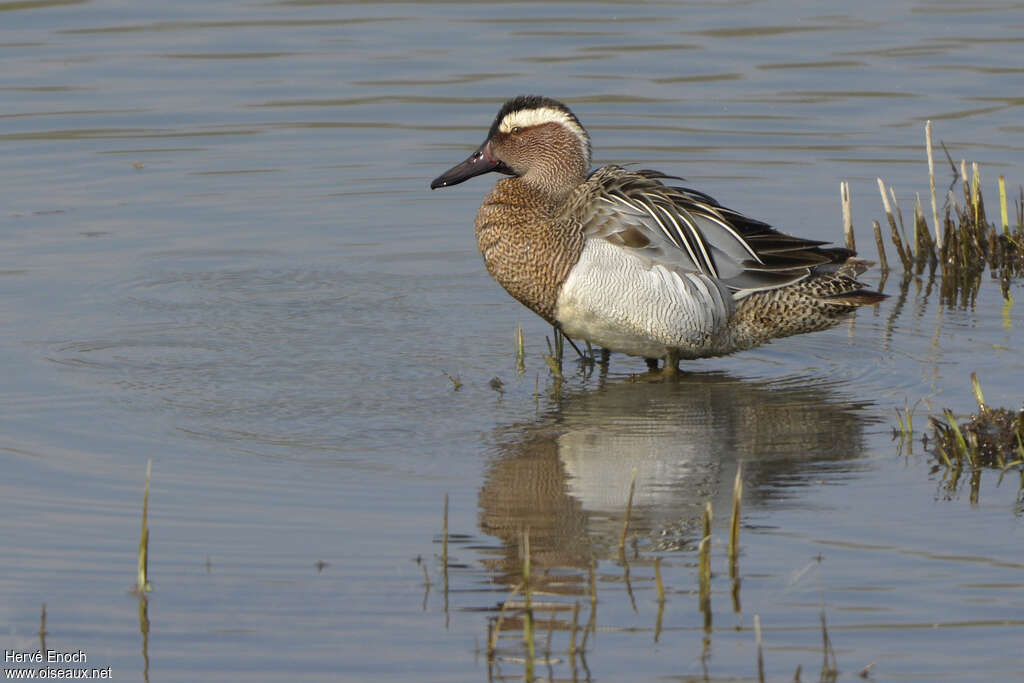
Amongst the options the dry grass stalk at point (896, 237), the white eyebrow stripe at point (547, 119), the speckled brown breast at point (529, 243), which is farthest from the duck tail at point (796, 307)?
the dry grass stalk at point (896, 237)

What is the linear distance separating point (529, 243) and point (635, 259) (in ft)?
1.54

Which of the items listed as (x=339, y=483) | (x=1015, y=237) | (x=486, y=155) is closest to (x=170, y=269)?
(x=486, y=155)

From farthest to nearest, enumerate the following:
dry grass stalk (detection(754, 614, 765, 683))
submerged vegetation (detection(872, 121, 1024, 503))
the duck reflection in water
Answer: submerged vegetation (detection(872, 121, 1024, 503)) → the duck reflection in water → dry grass stalk (detection(754, 614, 765, 683))

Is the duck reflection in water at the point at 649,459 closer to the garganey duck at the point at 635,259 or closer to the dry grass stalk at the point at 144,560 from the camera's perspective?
the garganey duck at the point at 635,259

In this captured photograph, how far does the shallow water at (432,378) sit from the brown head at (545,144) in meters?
0.78

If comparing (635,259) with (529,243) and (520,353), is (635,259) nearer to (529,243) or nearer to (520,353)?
(529,243)

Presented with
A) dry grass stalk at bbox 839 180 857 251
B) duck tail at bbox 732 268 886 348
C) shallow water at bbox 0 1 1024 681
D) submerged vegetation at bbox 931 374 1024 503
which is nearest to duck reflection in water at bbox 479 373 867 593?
shallow water at bbox 0 1 1024 681

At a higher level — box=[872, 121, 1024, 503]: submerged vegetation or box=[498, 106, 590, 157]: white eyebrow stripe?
box=[498, 106, 590, 157]: white eyebrow stripe

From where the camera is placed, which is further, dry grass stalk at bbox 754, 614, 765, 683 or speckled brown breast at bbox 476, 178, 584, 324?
speckled brown breast at bbox 476, 178, 584, 324

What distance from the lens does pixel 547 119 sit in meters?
7.70

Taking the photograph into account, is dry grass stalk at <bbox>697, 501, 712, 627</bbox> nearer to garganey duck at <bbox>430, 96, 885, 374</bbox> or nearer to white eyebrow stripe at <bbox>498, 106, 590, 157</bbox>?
garganey duck at <bbox>430, 96, 885, 374</bbox>

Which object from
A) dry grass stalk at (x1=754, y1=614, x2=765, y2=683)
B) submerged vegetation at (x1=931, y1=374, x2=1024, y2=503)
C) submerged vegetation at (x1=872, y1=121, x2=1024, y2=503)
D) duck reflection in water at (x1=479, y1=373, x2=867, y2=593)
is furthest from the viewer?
submerged vegetation at (x1=872, y1=121, x2=1024, y2=503)

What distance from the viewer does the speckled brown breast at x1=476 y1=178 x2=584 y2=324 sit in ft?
23.9

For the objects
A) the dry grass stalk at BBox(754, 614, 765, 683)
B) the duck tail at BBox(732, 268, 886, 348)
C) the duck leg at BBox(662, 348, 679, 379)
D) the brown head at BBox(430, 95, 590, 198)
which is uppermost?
the brown head at BBox(430, 95, 590, 198)
